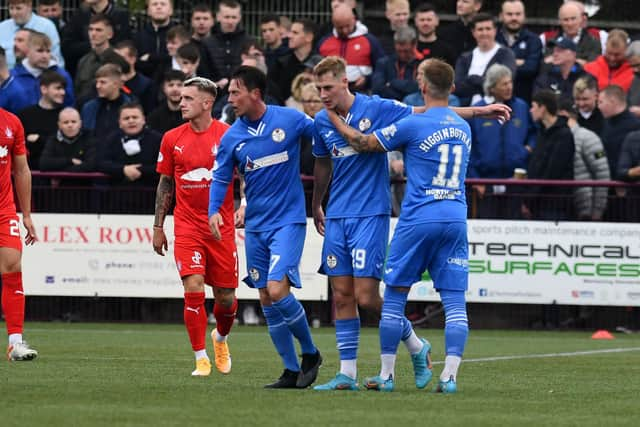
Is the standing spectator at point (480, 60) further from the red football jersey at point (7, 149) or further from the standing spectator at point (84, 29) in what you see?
the red football jersey at point (7, 149)

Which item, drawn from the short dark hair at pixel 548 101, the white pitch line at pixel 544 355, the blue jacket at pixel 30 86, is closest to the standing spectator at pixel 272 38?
the blue jacket at pixel 30 86

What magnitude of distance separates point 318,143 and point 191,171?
176 centimetres

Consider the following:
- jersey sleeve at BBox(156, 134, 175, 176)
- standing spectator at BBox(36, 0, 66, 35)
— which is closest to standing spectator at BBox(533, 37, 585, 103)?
standing spectator at BBox(36, 0, 66, 35)

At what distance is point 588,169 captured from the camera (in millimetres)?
17844

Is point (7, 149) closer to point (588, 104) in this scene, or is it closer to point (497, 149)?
point (497, 149)

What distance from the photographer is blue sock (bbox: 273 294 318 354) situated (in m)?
10.3

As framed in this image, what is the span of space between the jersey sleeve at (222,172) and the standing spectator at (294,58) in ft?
29.0

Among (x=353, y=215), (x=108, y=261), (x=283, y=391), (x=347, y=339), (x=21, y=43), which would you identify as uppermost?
(x=21, y=43)

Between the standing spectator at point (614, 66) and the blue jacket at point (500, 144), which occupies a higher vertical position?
the standing spectator at point (614, 66)

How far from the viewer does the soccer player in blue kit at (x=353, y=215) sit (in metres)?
9.91

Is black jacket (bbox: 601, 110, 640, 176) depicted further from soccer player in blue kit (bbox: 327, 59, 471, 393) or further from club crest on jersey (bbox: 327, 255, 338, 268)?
club crest on jersey (bbox: 327, 255, 338, 268)

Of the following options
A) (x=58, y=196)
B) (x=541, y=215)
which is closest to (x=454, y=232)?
(x=541, y=215)

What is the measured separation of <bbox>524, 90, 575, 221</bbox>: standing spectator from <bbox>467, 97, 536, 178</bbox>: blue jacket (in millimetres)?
237

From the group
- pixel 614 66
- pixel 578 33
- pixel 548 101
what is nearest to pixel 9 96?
pixel 548 101
